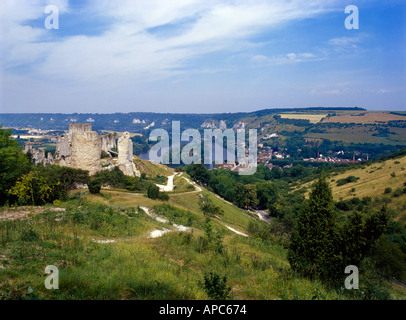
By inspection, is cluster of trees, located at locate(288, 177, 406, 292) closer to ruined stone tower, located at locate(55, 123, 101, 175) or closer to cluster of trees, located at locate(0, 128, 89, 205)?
cluster of trees, located at locate(0, 128, 89, 205)

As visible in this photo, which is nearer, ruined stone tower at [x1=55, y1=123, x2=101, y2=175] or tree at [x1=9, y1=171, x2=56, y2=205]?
tree at [x1=9, y1=171, x2=56, y2=205]

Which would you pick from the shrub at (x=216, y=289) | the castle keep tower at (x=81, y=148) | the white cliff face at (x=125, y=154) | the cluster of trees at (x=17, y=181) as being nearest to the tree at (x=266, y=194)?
the white cliff face at (x=125, y=154)

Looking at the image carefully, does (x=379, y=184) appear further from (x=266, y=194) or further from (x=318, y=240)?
(x=318, y=240)

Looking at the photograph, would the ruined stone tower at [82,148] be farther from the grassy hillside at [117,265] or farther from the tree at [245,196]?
the tree at [245,196]

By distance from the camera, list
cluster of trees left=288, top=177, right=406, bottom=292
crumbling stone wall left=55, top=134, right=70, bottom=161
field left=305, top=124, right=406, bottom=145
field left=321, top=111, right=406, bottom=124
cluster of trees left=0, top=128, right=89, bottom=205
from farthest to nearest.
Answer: field left=321, top=111, right=406, bottom=124 → field left=305, top=124, right=406, bottom=145 → crumbling stone wall left=55, top=134, right=70, bottom=161 → cluster of trees left=0, top=128, right=89, bottom=205 → cluster of trees left=288, top=177, right=406, bottom=292

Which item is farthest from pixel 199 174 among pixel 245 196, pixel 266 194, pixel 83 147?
pixel 83 147

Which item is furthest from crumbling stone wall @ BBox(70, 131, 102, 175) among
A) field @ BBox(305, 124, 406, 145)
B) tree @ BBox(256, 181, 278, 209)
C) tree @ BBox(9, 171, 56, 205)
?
field @ BBox(305, 124, 406, 145)

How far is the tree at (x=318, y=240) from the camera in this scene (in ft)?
26.6

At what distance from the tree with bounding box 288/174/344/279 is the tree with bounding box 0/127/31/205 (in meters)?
14.9

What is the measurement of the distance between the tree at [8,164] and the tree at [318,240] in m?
14.9

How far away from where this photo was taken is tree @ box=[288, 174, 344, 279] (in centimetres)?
812
